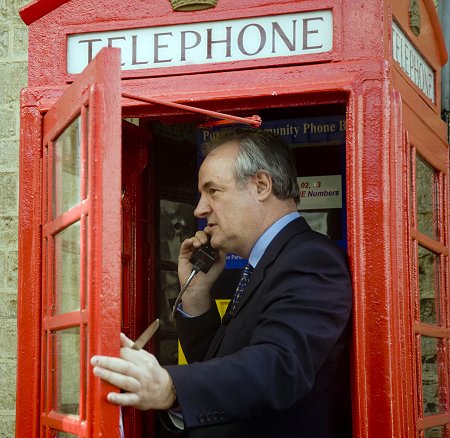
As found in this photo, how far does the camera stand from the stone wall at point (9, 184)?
13.6 feet

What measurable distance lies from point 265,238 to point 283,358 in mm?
789

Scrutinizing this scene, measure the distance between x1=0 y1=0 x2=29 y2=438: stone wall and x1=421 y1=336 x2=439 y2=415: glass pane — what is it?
6.66 feet

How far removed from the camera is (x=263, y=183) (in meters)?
3.07

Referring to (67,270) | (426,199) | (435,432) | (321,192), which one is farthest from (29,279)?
(435,432)

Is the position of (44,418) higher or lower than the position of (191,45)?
lower

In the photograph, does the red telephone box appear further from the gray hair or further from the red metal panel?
the gray hair

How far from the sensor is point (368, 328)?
2545mm

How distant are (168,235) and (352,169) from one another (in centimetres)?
138

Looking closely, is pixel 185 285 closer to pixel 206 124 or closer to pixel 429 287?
pixel 206 124

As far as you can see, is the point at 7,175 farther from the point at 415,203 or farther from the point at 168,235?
the point at 415,203

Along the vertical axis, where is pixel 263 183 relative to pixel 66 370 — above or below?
above

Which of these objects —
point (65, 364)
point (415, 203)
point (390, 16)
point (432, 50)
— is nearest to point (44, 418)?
point (65, 364)

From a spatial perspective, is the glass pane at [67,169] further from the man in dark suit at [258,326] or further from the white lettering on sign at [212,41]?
the man in dark suit at [258,326]

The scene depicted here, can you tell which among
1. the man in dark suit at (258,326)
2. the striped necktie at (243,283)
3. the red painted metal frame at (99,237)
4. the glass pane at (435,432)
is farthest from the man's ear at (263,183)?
the glass pane at (435,432)
